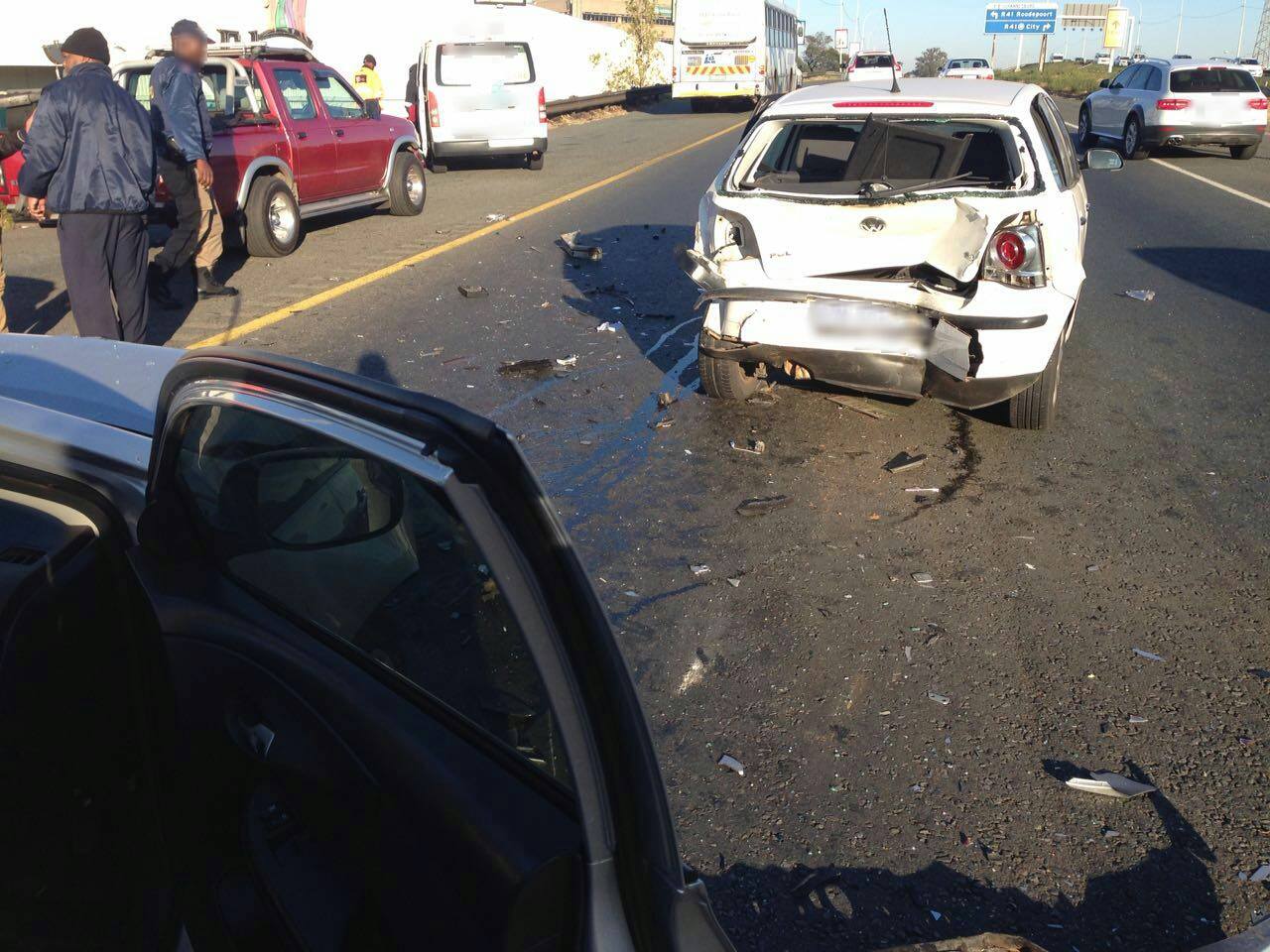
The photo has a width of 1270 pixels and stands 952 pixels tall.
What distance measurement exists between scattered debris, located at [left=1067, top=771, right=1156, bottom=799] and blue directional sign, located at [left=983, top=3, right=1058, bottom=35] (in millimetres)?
80278

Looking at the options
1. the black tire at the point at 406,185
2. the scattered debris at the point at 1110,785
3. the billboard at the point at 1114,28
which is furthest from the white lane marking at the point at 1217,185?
the billboard at the point at 1114,28

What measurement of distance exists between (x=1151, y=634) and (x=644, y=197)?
38.5 feet

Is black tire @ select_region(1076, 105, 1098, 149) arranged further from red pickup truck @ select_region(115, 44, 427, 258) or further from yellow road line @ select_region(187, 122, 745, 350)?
red pickup truck @ select_region(115, 44, 427, 258)

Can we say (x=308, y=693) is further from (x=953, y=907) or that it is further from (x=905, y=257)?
(x=905, y=257)

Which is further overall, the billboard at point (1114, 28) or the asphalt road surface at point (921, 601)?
the billboard at point (1114, 28)

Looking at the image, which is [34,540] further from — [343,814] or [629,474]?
[629,474]

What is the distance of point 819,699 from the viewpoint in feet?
11.6

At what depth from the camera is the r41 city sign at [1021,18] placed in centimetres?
7325

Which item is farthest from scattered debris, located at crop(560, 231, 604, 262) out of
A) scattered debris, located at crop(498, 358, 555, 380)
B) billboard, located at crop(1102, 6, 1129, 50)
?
billboard, located at crop(1102, 6, 1129, 50)

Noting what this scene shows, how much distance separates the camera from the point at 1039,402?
18.9ft

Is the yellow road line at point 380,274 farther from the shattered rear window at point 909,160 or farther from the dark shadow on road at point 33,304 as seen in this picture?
the shattered rear window at point 909,160

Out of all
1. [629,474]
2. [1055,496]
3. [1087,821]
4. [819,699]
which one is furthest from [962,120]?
[1087,821]

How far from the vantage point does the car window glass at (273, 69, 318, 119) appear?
11.1 metres

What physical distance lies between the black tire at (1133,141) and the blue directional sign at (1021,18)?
59.4 m
